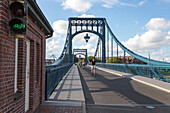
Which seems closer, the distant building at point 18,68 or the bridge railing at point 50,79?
the distant building at point 18,68

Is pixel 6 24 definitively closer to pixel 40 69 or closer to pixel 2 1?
pixel 2 1

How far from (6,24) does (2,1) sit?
333mm

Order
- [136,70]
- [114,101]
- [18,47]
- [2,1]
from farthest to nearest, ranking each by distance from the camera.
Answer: [136,70] < [114,101] < [18,47] < [2,1]

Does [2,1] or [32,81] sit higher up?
[2,1]

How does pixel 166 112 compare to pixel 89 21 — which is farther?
pixel 89 21

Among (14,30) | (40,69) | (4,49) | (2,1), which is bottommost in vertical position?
(40,69)

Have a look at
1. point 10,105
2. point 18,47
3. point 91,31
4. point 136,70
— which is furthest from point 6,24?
point 91,31

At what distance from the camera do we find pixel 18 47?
3.31 metres

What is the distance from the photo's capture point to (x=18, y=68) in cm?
330

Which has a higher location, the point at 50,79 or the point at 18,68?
the point at 18,68

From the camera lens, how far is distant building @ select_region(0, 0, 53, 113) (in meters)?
2.43

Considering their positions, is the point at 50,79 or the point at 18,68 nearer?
the point at 18,68

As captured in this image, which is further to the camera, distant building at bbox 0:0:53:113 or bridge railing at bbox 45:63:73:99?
bridge railing at bbox 45:63:73:99

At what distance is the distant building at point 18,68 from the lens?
2.43m
